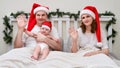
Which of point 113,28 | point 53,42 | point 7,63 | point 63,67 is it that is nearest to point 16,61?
point 7,63

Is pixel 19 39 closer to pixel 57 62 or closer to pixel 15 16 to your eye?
pixel 15 16

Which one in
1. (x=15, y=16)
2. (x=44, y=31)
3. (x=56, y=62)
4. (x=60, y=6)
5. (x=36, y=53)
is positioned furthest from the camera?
(x=60, y=6)

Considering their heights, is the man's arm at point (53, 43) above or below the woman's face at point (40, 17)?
below

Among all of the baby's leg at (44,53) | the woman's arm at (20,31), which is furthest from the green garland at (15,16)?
the baby's leg at (44,53)

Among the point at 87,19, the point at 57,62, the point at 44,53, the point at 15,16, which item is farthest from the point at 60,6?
the point at 57,62

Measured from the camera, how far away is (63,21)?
2.81 metres

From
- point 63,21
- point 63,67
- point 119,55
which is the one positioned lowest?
point 119,55

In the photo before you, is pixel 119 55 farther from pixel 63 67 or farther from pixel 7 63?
pixel 7 63

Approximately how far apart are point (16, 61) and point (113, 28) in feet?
5.15

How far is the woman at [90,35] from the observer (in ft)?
7.32

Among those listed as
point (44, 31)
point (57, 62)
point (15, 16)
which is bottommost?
point (57, 62)

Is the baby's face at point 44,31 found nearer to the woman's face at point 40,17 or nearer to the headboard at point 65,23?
the woman's face at point 40,17

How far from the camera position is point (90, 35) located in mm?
2312

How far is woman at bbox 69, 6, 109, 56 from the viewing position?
223cm
